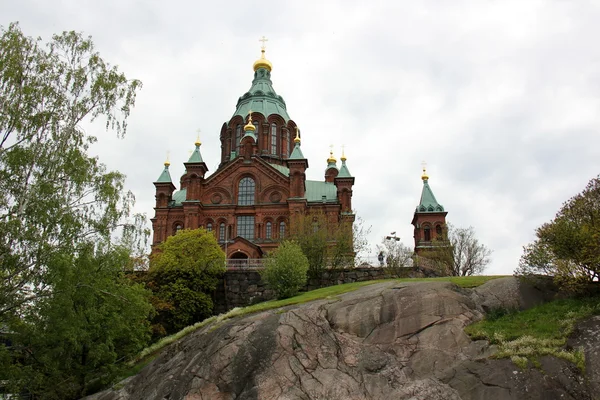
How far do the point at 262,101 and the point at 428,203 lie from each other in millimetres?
22974

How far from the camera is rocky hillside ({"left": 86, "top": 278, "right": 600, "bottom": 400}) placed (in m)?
20.0

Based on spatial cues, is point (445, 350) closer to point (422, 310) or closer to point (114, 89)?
point (422, 310)

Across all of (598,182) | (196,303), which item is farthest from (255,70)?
(598,182)

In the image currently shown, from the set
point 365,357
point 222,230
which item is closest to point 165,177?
point 222,230

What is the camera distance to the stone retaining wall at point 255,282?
3872 centimetres

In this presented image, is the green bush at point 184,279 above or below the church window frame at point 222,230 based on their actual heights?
below

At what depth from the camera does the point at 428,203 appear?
59.5 m

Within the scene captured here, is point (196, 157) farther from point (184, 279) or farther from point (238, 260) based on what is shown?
point (184, 279)

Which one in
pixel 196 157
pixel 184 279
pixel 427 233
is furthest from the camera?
pixel 427 233

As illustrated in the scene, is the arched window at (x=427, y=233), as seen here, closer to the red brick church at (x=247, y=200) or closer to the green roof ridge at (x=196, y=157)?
the red brick church at (x=247, y=200)

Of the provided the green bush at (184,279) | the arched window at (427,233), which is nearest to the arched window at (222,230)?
the green bush at (184,279)

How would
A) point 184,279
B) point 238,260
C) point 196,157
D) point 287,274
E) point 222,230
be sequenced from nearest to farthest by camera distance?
point 287,274 < point 184,279 < point 238,260 < point 222,230 < point 196,157

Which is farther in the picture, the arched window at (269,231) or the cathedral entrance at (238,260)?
the arched window at (269,231)

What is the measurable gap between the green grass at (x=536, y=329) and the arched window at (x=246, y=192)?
33.4 metres
